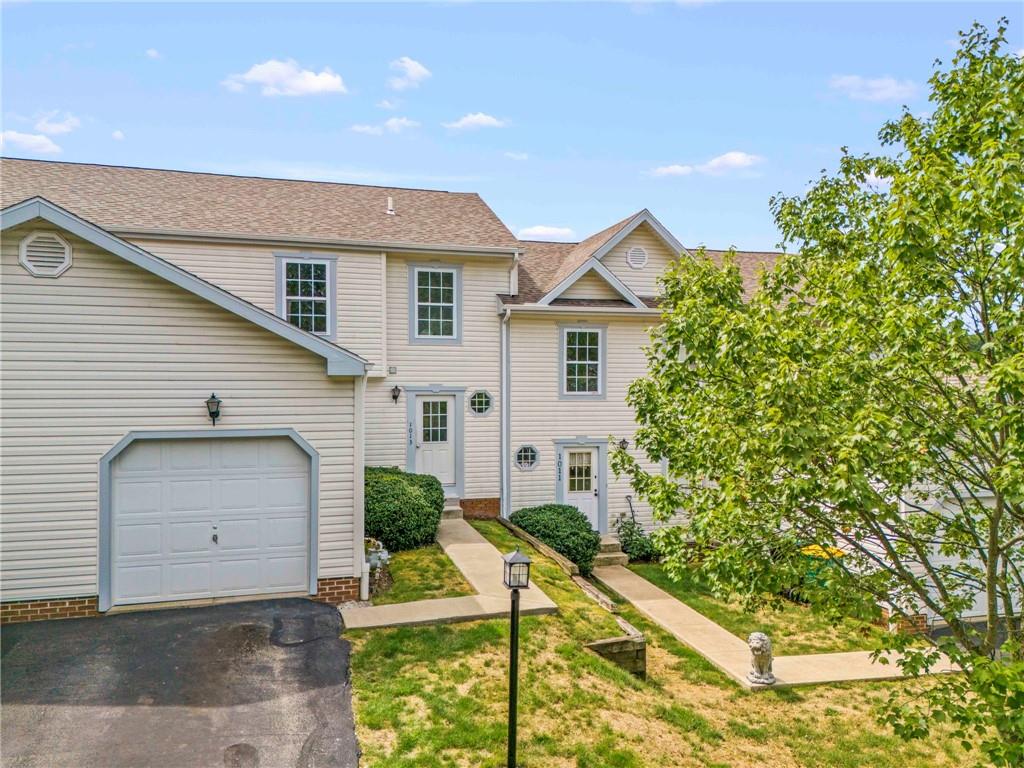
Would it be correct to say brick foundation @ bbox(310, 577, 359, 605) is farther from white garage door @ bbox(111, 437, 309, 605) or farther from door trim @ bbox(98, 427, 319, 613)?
door trim @ bbox(98, 427, 319, 613)

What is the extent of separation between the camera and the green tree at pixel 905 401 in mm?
4730

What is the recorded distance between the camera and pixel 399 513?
12.3m

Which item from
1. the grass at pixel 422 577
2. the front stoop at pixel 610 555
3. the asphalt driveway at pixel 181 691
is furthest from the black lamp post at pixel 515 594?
the front stoop at pixel 610 555

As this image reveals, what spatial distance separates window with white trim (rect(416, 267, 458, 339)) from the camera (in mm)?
15781

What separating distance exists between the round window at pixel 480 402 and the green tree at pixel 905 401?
9.48m

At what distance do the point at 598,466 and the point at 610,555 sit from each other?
7.99 ft

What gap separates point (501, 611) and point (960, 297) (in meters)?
6.91

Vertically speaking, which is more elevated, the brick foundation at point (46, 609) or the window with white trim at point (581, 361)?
the window with white trim at point (581, 361)

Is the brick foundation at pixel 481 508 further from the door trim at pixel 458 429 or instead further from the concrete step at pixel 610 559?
the concrete step at pixel 610 559

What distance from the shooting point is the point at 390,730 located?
6.43 m

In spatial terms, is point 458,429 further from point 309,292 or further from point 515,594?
point 515,594

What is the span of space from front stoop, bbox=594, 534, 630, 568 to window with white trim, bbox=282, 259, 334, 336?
27.5ft

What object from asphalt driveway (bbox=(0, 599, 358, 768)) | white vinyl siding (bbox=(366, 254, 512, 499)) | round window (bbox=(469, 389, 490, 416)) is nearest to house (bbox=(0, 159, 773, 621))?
asphalt driveway (bbox=(0, 599, 358, 768))

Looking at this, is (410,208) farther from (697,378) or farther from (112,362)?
(697,378)
